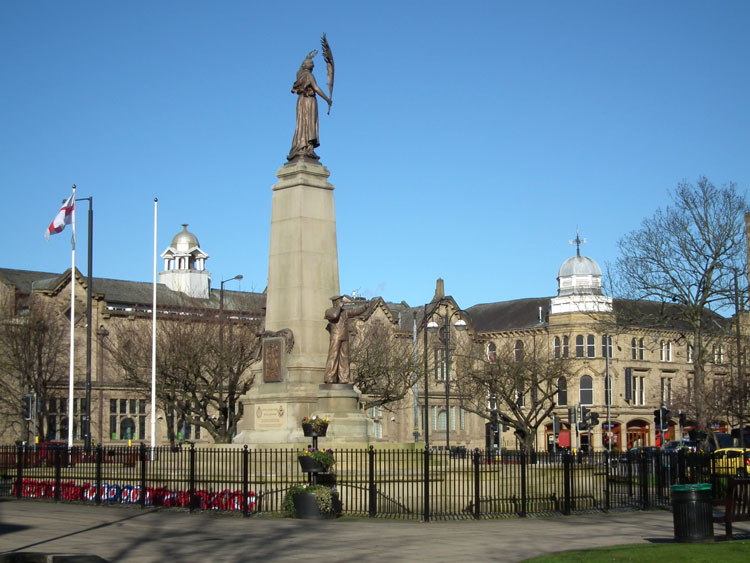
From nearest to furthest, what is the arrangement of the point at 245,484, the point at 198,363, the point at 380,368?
the point at 245,484 < the point at 198,363 < the point at 380,368

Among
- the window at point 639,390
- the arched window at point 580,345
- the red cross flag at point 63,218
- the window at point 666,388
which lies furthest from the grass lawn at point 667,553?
the window at point 666,388

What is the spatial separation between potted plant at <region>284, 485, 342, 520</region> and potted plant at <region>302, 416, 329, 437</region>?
82.0 inches

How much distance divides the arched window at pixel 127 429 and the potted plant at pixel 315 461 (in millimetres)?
49019

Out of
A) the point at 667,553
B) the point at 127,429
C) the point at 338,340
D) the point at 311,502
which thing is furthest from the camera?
the point at 127,429

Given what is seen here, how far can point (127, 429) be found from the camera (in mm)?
70062

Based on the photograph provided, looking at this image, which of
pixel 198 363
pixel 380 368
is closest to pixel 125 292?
pixel 198 363

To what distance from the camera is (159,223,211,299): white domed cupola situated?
86875mm

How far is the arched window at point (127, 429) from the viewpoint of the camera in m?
69.6

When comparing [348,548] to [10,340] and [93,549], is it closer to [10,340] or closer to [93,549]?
[93,549]

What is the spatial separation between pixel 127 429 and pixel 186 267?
21298 millimetres

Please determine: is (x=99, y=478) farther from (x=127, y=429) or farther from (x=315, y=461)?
(x=127, y=429)

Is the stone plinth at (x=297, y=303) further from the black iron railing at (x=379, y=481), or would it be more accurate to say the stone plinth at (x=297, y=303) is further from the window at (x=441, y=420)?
the window at (x=441, y=420)

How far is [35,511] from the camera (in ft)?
82.5

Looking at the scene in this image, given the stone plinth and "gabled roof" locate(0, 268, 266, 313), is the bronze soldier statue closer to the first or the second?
the stone plinth
